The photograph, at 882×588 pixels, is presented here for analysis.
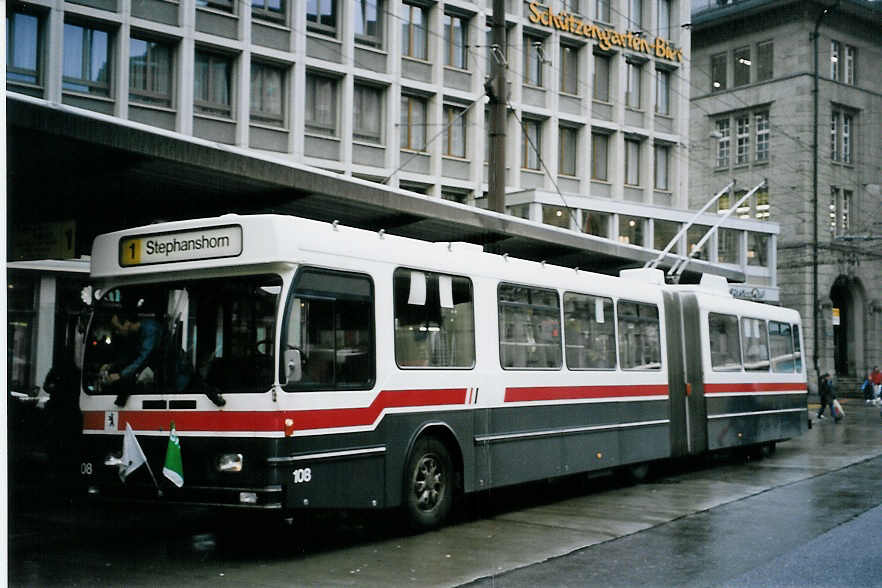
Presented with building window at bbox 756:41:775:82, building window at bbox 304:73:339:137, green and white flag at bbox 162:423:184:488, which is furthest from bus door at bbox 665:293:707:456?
building window at bbox 756:41:775:82

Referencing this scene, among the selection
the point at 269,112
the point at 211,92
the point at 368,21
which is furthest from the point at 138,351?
the point at 368,21

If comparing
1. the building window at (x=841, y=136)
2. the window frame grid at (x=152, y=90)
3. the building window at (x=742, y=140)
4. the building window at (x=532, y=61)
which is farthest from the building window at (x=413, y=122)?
the building window at (x=841, y=136)

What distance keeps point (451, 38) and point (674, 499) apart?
84.5 feet

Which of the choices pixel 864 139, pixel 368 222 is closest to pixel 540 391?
pixel 368 222

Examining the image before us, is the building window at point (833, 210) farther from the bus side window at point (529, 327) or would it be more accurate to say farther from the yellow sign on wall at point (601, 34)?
the bus side window at point (529, 327)

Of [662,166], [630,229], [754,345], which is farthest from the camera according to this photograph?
[662,166]

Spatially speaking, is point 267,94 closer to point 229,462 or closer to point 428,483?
point 428,483

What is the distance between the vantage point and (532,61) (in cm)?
3997

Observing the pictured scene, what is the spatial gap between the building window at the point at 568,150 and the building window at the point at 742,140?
1683 centimetres

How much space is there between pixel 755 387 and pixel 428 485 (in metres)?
9.73

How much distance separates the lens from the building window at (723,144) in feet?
186

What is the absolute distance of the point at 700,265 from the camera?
2473 cm

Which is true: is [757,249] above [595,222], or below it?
below

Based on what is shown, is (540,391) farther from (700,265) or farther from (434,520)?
(700,265)
